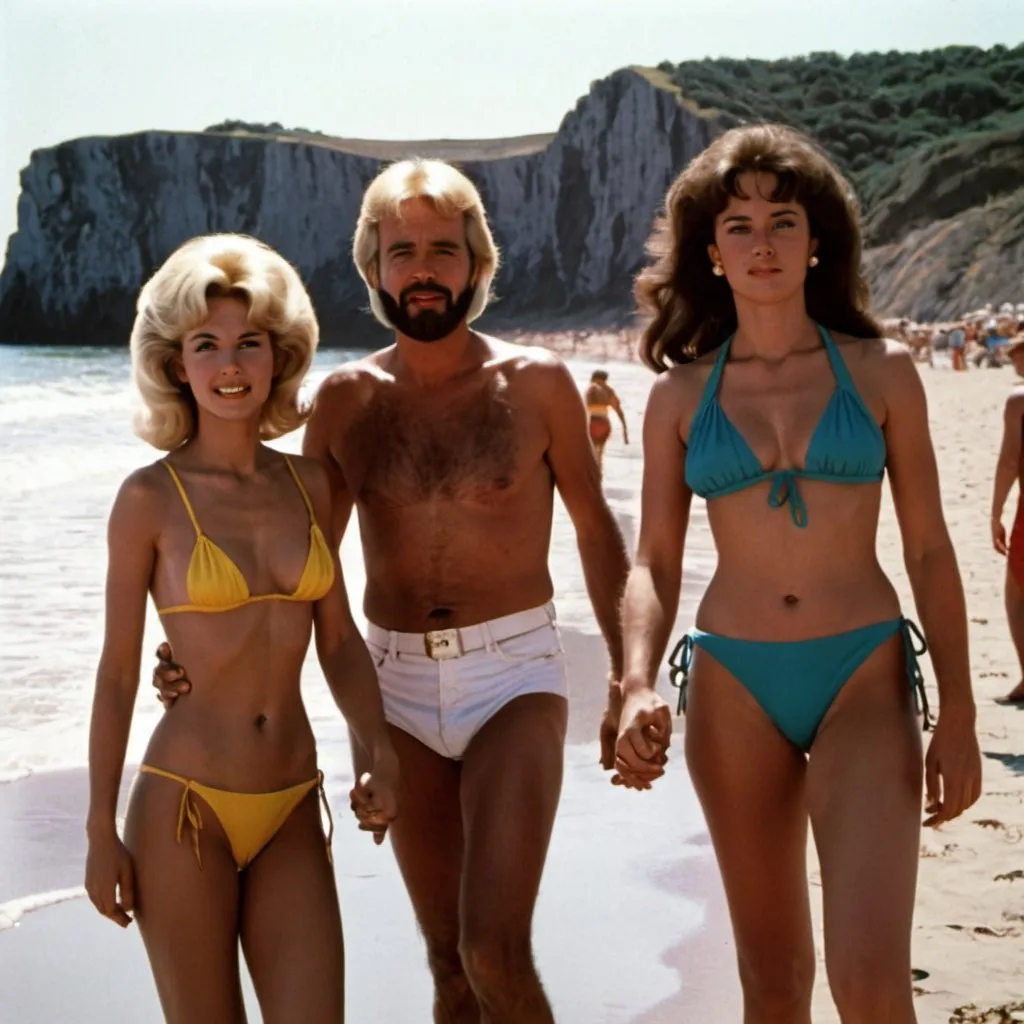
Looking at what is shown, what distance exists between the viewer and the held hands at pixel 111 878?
3.29 meters

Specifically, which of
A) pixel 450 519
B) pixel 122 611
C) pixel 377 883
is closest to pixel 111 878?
pixel 122 611

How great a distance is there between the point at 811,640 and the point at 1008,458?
4856 millimetres

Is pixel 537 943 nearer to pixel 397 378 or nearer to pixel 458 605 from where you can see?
pixel 458 605

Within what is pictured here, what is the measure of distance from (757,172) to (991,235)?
59405 mm

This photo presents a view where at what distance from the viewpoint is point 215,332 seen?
3.59m

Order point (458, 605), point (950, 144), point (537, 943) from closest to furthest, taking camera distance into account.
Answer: point (458, 605) < point (537, 943) < point (950, 144)

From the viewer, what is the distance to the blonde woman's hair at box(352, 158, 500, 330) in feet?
13.7

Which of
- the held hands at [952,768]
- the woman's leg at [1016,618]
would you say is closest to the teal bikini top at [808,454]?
the held hands at [952,768]

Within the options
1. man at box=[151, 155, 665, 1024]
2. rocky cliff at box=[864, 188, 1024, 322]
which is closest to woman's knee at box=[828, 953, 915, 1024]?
man at box=[151, 155, 665, 1024]

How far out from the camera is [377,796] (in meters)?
3.59

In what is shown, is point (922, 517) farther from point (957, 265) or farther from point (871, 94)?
point (871, 94)

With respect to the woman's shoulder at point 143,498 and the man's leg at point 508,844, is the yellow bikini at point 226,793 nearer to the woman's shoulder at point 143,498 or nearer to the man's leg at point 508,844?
the woman's shoulder at point 143,498

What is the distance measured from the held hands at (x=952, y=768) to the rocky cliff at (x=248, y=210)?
10375cm

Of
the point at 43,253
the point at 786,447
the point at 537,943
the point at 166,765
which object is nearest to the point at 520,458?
the point at 786,447
